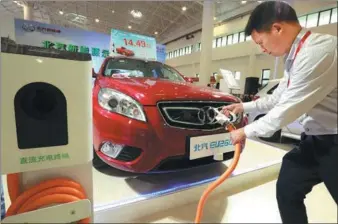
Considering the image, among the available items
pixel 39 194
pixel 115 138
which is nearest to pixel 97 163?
pixel 115 138

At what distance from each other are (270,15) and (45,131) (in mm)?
550

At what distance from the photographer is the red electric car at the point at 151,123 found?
0.76 m

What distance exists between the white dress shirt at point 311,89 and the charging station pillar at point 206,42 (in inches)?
11.5

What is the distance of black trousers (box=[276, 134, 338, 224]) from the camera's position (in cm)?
52

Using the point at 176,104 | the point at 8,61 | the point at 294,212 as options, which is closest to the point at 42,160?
the point at 8,61

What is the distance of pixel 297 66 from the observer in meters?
0.42

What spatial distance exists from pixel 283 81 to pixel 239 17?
226 millimetres

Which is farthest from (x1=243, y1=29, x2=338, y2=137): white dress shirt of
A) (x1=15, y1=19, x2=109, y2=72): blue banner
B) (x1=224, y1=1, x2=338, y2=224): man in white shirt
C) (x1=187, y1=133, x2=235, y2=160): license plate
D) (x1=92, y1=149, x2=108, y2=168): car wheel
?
(x1=92, y1=149, x2=108, y2=168): car wheel

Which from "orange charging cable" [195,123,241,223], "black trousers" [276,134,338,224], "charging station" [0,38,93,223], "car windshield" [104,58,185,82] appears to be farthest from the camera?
"car windshield" [104,58,185,82]

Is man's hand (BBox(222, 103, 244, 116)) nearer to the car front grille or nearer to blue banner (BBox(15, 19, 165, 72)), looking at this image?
the car front grille

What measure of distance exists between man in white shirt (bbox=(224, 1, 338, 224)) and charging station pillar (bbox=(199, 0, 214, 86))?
237 millimetres

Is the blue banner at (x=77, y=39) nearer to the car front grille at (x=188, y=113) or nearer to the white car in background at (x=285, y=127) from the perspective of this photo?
the car front grille at (x=188, y=113)

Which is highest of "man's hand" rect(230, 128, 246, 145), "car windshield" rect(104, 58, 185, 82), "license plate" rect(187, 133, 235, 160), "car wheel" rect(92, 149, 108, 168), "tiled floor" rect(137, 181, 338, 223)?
"car windshield" rect(104, 58, 185, 82)

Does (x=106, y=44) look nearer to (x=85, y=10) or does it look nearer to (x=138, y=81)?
(x=85, y=10)
